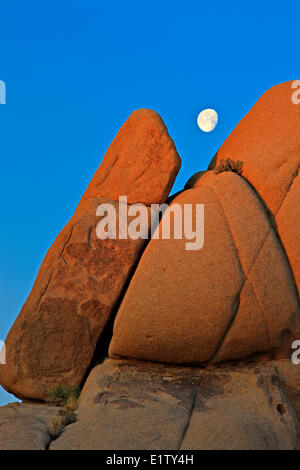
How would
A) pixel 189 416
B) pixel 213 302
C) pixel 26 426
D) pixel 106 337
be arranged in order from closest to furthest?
pixel 26 426 < pixel 189 416 < pixel 213 302 < pixel 106 337

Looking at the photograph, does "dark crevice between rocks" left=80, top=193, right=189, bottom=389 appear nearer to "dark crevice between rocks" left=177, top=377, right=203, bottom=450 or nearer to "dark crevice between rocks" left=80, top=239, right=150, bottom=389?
"dark crevice between rocks" left=80, top=239, right=150, bottom=389

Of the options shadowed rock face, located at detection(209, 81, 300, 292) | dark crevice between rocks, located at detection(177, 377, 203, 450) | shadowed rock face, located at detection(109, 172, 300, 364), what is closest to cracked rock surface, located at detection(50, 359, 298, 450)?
dark crevice between rocks, located at detection(177, 377, 203, 450)

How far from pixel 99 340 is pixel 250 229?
4529mm

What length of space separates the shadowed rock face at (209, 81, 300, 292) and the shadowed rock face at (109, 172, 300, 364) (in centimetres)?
74

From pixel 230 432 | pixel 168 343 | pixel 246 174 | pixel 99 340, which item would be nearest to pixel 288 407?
pixel 230 432

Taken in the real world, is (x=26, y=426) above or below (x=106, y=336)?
below

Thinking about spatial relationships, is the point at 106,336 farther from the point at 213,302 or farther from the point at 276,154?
the point at 276,154

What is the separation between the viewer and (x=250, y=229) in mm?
10688

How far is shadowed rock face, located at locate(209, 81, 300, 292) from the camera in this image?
11.1 m

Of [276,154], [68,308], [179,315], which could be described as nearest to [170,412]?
[179,315]

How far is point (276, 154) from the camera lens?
11992 mm

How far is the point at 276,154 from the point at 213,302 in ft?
15.2

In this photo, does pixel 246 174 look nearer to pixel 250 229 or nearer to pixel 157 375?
pixel 250 229

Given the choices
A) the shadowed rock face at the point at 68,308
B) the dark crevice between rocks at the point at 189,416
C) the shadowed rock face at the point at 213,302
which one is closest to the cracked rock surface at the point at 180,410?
the dark crevice between rocks at the point at 189,416
